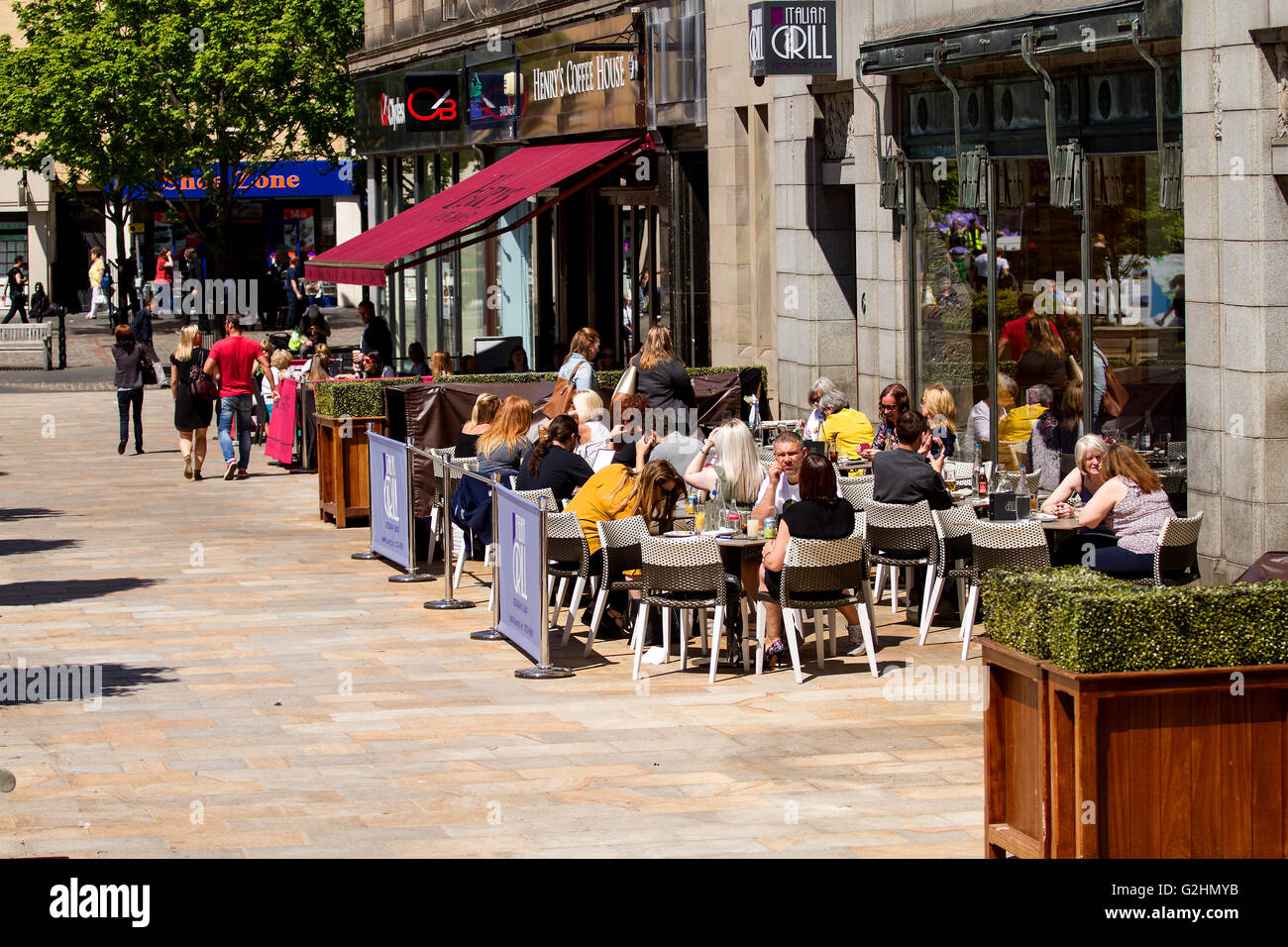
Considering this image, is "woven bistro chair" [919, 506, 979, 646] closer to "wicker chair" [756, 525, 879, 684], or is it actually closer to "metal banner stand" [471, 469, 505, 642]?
"wicker chair" [756, 525, 879, 684]

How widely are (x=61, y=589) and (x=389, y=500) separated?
2.83 metres

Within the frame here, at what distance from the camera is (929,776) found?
365 inches

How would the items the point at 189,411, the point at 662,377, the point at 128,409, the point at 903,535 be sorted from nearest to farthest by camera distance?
the point at 903,535, the point at 662,377, the point at 189,411, the point at 128,409

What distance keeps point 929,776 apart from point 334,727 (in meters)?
3.46

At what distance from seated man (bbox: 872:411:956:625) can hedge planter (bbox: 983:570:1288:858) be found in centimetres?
611

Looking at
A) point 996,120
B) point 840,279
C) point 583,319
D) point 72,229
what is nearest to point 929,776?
point 996,120

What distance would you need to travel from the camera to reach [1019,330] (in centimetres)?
1606

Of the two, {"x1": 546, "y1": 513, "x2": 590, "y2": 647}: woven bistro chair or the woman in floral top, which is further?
the woman in floral top

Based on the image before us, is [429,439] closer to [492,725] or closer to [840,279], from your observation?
[840,279]

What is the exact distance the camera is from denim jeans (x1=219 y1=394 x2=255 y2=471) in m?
22.7

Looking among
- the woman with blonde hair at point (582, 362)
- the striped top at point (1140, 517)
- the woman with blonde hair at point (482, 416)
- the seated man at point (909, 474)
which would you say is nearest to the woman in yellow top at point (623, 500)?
the seated man at point (909, 474)

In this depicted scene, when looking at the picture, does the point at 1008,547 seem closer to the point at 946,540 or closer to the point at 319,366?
the point at 946,540

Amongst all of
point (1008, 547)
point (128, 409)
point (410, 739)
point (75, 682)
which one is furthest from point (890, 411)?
point (128, 409)

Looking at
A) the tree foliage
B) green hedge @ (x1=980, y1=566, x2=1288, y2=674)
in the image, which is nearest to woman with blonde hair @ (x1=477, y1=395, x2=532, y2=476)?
green hedge @ (x1=980, y1=566, x2=1288, y2=674)
